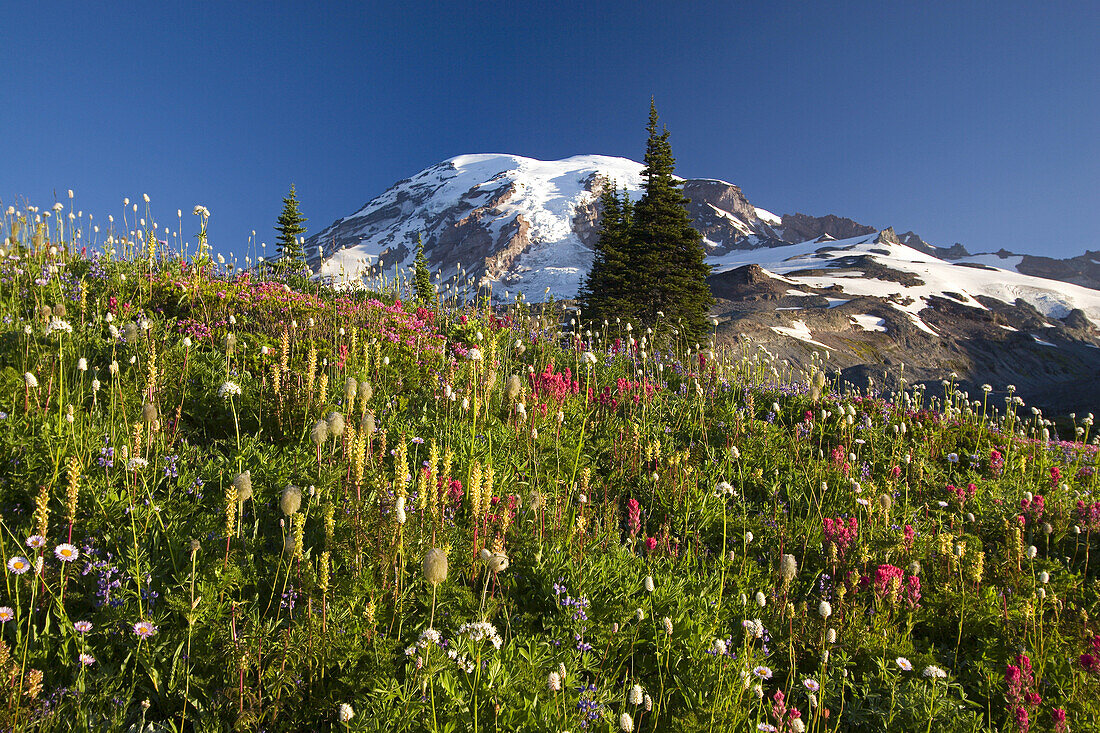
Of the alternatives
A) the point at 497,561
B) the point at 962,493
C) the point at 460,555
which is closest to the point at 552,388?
the point at 460,555

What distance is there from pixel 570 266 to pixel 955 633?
14086 cm

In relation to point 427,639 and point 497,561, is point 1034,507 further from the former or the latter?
point 427,639

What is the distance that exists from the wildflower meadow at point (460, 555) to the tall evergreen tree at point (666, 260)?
1437cm

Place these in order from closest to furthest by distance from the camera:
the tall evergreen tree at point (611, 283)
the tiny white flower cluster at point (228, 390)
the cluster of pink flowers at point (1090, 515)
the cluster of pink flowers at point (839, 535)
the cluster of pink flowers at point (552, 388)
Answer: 1. the cluster of pink flowers at point (839, 535)
2. the tiny white flower cluster at point (228, 390)
3. the cluster of pink flowers at point (1090, 515)
4. the cluster of pink flowers at point (552, 388)
5. the tall evergreen tree at point (611, 283)

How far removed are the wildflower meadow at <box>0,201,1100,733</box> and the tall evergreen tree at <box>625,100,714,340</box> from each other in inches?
566

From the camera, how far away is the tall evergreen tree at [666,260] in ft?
66.4

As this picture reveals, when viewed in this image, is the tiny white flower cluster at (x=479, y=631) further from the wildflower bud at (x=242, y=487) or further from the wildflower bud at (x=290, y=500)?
A: the wildflower bud at (x=242, y=487)

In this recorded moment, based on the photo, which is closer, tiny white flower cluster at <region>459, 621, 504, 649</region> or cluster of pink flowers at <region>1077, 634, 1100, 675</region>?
tiny white flower cluster at <region>459, 621, 504, 649</region>

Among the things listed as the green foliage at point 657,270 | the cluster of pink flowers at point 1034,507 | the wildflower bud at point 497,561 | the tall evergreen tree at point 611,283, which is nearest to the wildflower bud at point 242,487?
the wildflower bud at point 497,561

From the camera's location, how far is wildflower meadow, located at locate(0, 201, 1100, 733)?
2209 millimetres

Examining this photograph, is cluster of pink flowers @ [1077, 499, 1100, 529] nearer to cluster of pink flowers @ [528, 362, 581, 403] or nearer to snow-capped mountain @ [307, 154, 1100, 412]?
cluster of pink flowers @ [528, 362, 581, 403]

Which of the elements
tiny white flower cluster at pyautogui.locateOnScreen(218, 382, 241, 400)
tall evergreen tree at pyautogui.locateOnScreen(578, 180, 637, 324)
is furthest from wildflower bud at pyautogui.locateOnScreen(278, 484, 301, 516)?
tall evergreen tree at pyautogui.locateOnScreen(578, 180, 637, 324)

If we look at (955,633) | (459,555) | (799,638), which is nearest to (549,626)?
(459,555)

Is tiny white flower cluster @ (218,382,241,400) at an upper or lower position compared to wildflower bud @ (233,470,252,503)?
upper
